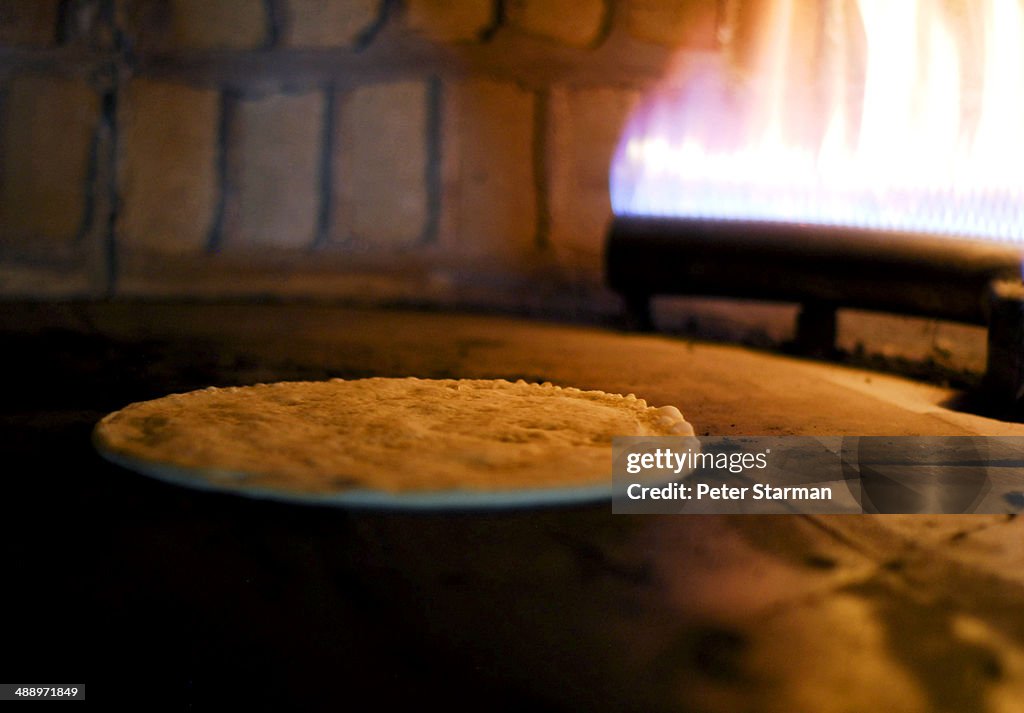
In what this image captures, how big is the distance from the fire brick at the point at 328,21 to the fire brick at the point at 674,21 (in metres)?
1.20

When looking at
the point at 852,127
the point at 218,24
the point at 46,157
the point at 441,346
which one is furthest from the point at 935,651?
the point at 46,157

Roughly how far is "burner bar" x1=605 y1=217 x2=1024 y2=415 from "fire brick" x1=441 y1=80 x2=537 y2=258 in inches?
34.2

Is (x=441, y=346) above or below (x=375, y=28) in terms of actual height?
below

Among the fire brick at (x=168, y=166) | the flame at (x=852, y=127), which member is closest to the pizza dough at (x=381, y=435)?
the flame at (x=852, y=127)

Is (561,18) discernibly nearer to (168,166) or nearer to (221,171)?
(221,171)

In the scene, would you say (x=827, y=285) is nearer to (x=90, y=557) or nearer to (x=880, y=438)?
(x=880, y=438)

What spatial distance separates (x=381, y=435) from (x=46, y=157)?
3307mm

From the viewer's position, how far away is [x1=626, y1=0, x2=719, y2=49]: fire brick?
3940 millimetres

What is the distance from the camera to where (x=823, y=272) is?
9.19ft

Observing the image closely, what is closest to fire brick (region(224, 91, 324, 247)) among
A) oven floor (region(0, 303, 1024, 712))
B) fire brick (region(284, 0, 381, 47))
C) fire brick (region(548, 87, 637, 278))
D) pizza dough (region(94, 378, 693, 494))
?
fire brick (region(284, 0, 381, 47))

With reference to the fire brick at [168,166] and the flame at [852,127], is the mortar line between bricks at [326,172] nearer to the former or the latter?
the fire brick at [168,166]

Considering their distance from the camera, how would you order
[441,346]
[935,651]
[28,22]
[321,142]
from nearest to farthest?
[935,651] → [441,346] → [28,22] → [321,142]

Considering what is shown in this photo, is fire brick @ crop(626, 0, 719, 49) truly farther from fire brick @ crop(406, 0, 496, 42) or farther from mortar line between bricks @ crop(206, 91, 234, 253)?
mortar line between bricks @ crop(206, 91, 234, 253)

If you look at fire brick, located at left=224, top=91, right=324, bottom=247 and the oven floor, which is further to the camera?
fire brick, located at left=224, top=91, right=324, bottom=247
